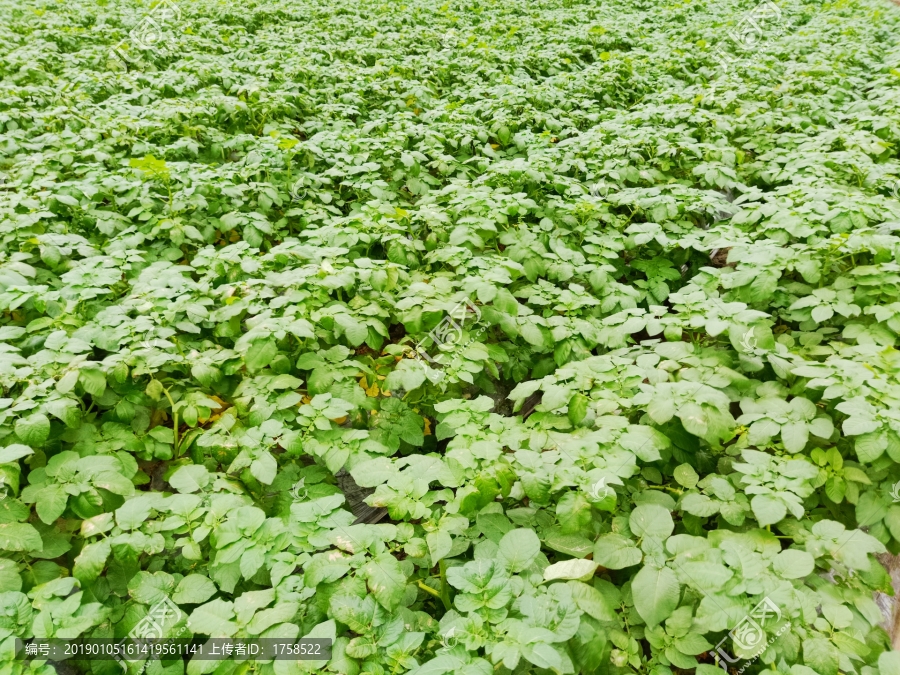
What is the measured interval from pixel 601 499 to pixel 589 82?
18.1ft

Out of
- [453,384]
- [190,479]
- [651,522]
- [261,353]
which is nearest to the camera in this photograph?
[651,522]

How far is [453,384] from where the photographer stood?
259cm

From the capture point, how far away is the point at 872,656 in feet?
4.97

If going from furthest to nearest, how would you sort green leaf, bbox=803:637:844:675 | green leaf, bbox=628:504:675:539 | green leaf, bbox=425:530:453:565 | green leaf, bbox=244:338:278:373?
green leaf, bbox=244:338:278:373, green leaf, bbox=628:504:675:539, green leaf, bbox=425:530:453:565, green leaf, bbox=803:637:844:675

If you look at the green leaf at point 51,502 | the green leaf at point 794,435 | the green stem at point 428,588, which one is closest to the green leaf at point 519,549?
the green stem at point 428,588

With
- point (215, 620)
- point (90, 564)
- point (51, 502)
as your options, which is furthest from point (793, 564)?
point (51, 502)

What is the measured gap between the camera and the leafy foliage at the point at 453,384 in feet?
5.12

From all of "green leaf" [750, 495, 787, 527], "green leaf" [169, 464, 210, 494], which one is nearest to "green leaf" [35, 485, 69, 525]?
"green leaf" [169, 464, 210, 494]

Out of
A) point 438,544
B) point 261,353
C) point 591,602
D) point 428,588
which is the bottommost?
point 428,588

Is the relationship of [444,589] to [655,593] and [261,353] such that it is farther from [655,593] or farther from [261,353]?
[261,353]

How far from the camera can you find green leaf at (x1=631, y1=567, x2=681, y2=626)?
61.1 inches

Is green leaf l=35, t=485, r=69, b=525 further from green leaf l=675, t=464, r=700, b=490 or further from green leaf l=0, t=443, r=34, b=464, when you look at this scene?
green leaf l=675, t=464, r=700, b=490

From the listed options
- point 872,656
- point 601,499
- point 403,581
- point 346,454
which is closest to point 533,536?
point 601,499

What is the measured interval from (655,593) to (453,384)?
1.30 metres
